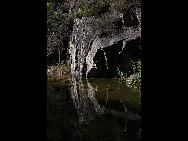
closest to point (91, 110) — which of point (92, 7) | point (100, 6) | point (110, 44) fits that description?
point (110, 44)

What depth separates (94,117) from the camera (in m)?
3.76

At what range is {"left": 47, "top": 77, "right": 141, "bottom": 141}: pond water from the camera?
2.92 meters

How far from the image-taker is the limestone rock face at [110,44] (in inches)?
343

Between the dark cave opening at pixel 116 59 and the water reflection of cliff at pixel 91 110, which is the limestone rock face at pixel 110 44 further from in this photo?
the water reflection of cliff at pixel 91 110

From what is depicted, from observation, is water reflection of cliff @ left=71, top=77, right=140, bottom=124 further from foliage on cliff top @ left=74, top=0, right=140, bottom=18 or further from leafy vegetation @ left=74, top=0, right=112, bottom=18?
leafy vegetation @ left=74, top=0, right=112, bottom=18

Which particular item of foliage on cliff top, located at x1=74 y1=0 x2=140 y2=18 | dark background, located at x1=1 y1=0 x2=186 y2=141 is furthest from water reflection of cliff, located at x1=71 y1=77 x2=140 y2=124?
foliage on cliff top, located at x1=74 y1=0 x2=140 y2=18

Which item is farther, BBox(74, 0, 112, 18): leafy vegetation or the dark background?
BBox(74, 0, 112, 18): leafy vegetation

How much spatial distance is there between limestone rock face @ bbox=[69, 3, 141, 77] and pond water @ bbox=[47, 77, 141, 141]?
3.42 meters

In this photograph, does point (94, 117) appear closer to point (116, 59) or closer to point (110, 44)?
point (116, 59)
